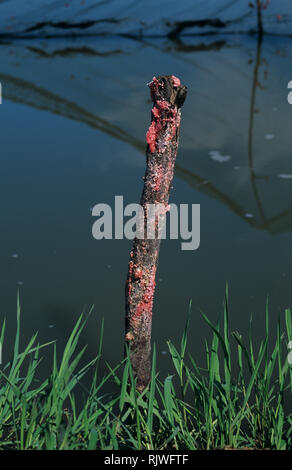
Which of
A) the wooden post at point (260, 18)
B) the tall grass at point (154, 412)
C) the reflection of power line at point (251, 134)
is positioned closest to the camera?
the tall grass at point (154, 412)

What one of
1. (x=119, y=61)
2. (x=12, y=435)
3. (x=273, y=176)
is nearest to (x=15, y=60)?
(x=119, y=61)

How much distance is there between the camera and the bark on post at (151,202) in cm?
185

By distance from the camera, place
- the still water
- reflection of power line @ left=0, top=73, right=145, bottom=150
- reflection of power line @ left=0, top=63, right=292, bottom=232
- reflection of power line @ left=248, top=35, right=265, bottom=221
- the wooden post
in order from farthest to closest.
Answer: the wooden post < reflection of power line @ left=0, top=73, right=145, bottom=150 < reflection of power line @ left=248, top=35, right=265, bottom=221 < reflection of power line @ left=0, top=63, right=292, bottom=232 < the still water

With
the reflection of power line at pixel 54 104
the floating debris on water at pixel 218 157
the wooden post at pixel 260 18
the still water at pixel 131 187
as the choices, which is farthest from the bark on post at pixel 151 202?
the wooden post at pixel 260 18

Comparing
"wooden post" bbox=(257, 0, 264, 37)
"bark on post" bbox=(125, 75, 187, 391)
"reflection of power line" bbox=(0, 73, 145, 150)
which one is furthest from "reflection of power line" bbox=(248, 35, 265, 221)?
"bark on post" bbox=(125, 75, 187, 391)

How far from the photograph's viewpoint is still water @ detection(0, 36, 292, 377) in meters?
3.19

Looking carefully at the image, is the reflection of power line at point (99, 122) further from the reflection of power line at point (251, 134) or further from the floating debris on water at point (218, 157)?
the floating debris on water at point (218, 157)

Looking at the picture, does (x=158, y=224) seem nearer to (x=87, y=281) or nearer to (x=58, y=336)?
(x=58, y=336)

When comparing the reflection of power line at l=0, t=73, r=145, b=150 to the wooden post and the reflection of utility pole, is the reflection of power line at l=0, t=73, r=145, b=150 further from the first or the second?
the wooden post

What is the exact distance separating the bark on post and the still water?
71cm

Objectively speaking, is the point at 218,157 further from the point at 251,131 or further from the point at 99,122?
the point at 99,122

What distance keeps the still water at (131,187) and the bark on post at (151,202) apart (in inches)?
27.9

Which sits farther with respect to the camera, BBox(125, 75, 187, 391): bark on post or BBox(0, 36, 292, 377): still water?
BBox(0, 36, 292, 377): still water

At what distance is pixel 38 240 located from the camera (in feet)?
12.8
